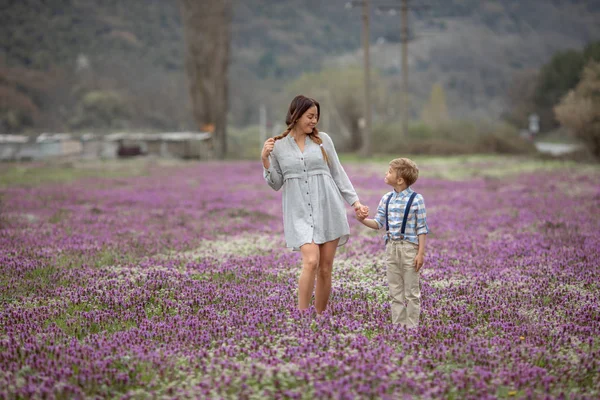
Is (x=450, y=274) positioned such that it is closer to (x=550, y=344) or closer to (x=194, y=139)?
(x=550, y=344)

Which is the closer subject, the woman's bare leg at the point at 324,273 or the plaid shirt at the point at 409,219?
the plaid shirt at the point at 409,219

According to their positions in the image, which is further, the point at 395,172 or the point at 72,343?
the point at 395,172

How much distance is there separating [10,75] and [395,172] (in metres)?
99.9

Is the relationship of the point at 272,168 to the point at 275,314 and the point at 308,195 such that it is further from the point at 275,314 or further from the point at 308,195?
the point at 275,314

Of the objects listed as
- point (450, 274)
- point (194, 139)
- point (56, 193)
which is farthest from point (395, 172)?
point (194, 139)

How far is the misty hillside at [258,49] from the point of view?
118 metres

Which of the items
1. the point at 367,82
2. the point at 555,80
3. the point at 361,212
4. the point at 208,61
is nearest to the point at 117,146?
the point at 208,61

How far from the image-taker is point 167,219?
16.8 m

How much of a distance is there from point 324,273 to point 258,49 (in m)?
165

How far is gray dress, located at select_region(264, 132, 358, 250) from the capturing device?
285 inches

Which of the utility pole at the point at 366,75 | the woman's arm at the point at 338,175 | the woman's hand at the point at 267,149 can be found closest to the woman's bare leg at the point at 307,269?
the woman's arm at the point at 338,175

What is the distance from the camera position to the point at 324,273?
7.38m

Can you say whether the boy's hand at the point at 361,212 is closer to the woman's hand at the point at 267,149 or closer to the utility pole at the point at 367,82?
the woman's hand at the point at 267,149

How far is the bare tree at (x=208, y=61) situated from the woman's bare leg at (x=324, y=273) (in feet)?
171
